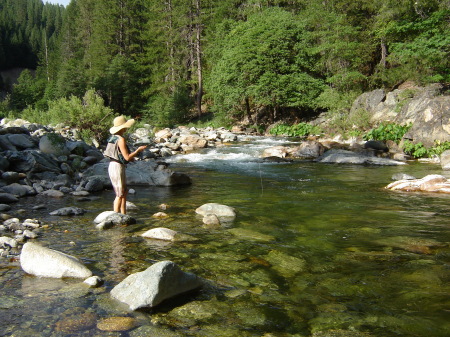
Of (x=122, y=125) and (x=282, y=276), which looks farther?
(x=122, y=125)

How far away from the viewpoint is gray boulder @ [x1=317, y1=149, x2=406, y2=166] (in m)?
14.7

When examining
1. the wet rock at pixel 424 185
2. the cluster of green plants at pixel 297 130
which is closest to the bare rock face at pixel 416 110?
the cluster of green plants at pixel 297 130

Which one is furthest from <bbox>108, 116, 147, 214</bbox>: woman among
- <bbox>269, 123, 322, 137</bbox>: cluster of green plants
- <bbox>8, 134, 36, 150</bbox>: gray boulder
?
<bbox>269, 123, 322, 137</bbox>: cluster of green plants

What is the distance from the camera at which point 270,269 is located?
437 centimetres

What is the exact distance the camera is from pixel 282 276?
417cm

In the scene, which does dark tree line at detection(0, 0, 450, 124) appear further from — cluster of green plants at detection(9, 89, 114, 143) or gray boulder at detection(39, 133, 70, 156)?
gray boulder at detection(39, 133, 70, 156)

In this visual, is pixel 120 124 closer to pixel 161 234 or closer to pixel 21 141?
pixel 161 234

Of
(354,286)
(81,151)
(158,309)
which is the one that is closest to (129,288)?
(158,309)

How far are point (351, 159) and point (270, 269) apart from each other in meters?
12.1

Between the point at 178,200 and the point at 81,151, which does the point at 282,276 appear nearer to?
the point at 178,200

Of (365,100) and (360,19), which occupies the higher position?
(360,19)

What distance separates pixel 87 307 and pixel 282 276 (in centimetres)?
208

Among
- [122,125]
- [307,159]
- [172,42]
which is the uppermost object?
[172,42]

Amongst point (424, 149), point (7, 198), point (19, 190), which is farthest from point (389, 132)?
point (7, 198)
